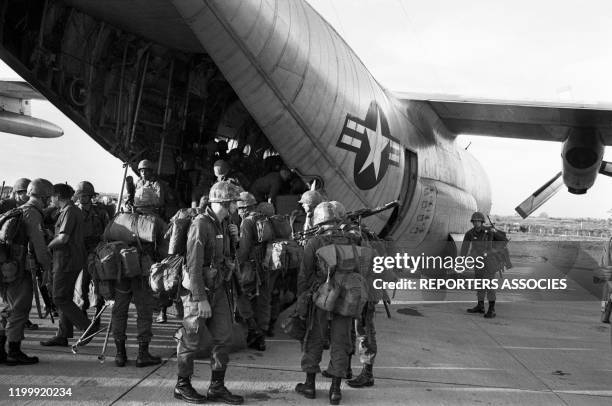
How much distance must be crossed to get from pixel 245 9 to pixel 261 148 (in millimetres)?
3882

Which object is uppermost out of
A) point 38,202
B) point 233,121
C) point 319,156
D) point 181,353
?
point 233,121

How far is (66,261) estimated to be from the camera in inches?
197

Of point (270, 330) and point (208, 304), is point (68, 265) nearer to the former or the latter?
point (208, 304)

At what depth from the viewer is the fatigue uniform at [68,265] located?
16.3ft

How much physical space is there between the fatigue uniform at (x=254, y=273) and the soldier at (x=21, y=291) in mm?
1914

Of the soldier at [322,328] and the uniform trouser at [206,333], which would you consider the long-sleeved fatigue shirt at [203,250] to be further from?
the soldier at [322,328]

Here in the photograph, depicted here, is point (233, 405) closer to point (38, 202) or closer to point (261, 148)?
point (38, 202)

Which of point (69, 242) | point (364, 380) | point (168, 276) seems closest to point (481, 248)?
point (364, 380)

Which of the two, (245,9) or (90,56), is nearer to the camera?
(245,9)

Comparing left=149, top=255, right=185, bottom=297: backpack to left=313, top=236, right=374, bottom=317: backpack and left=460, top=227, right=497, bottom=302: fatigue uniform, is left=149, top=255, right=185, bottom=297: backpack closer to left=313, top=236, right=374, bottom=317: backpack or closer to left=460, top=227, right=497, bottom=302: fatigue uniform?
left=313, top=236, right=374, bottom=317: backpack

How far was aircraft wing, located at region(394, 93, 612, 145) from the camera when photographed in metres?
8.50

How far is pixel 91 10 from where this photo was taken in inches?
241

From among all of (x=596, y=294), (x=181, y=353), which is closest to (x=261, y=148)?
(x=181, y=353)

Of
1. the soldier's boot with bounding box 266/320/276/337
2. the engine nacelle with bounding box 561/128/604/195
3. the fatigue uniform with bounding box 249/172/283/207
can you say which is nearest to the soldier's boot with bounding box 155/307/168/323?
the soldier's boot with bounding box 266/320/276/337
